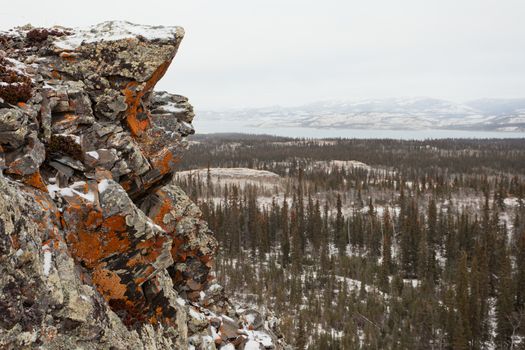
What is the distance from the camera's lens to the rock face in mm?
10289

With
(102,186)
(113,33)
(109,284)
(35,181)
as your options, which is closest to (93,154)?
(102,186)

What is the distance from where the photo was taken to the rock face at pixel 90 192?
1029cm

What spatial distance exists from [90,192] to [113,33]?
25.2 ft

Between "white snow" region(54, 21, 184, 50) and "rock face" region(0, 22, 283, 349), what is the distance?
7cm

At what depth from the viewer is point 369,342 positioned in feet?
208

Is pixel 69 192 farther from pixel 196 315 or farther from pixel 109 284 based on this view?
pixel 196 315

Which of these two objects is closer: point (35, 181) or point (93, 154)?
point (35, 181)

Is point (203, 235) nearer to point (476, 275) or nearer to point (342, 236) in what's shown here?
point (476, 275)

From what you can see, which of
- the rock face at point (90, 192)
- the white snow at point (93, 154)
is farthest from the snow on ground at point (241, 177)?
the white snow at point (93, 154)

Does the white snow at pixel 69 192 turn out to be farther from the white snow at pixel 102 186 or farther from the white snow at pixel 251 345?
the white snow at pixel 251 345

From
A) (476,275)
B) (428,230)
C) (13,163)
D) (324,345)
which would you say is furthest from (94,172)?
(428,230)

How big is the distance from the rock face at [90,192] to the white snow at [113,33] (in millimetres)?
69

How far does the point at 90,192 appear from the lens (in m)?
13.3

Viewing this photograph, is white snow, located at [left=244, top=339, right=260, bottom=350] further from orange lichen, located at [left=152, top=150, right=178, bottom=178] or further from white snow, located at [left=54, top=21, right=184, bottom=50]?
white snow, located at [left=54, top=21, right=184, bottom=50]
